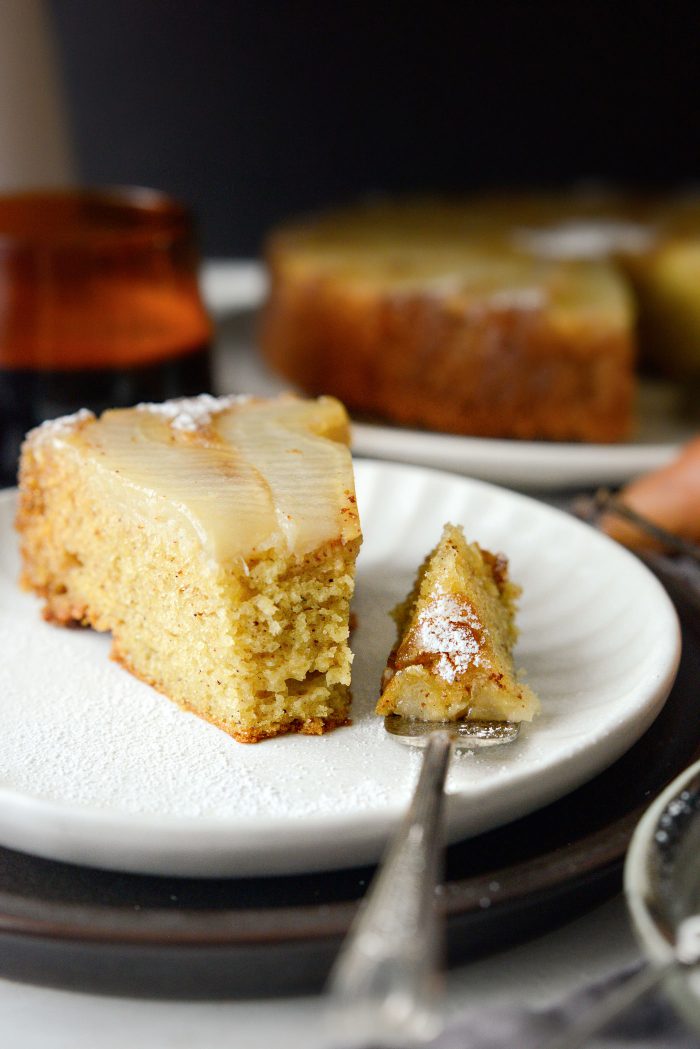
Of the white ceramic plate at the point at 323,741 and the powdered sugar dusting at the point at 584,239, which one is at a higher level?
Answer: the powdered sugar dusting at the point at 584,239

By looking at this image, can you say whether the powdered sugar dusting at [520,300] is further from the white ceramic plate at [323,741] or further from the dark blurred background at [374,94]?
the dark blurred background at [374,94]

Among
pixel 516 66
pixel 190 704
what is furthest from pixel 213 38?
pixel 190 704

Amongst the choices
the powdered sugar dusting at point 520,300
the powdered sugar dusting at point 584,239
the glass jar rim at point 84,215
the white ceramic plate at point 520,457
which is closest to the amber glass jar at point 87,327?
the glass jar rim at point 84,215

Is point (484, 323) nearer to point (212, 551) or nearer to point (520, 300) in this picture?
point (520, 300)

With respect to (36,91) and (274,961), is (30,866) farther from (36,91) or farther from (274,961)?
(36,91)

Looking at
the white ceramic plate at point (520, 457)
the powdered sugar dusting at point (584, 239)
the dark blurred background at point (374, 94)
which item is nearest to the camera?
the white ceramic plate at point (520, 457)

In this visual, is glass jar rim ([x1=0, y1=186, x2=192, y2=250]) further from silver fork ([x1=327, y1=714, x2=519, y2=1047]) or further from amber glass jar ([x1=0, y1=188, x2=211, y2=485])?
silver fork ([x1=327, y1=714, x2=519, y2=1047])
